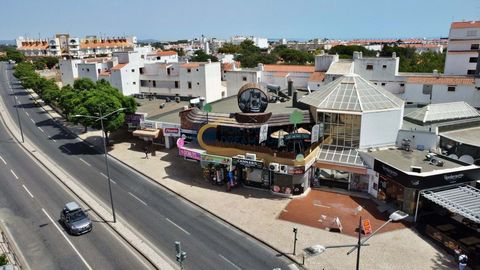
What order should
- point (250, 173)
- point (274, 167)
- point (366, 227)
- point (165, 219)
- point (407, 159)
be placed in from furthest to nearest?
point (250, 173), point (274, 167), point (407, 159), point (165, 219), point (366, 227)

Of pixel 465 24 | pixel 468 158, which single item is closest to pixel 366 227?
pixel 468 158

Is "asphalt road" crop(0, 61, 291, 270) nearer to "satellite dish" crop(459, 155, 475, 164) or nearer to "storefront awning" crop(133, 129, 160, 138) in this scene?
"storefront awning" crop(133, 129, 160, 138)

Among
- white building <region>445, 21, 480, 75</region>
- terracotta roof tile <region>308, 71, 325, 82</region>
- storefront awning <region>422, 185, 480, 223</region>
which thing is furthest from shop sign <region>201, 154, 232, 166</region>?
white building <region>445, 21, 480, 75</region>

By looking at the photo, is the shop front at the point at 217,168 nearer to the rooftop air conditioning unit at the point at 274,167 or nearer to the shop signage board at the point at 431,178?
the rooftop air conditioning unit at the point at 274,167

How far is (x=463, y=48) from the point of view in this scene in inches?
2506

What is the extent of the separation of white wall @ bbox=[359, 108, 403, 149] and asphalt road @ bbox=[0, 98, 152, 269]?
1070 inches

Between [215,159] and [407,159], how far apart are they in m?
20.8

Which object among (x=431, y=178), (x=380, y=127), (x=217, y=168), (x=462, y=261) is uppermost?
(x=380, y=127)

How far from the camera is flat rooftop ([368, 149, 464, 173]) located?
113 feet

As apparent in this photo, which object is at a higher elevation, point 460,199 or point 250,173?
point 460,199

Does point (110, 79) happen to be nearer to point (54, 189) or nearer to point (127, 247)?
point (54, 189)

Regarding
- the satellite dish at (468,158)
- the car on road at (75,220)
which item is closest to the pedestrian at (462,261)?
Result: the satellite dish at (468,158)

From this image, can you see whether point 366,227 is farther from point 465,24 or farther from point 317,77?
point 465,24

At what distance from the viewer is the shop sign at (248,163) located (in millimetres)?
38219
